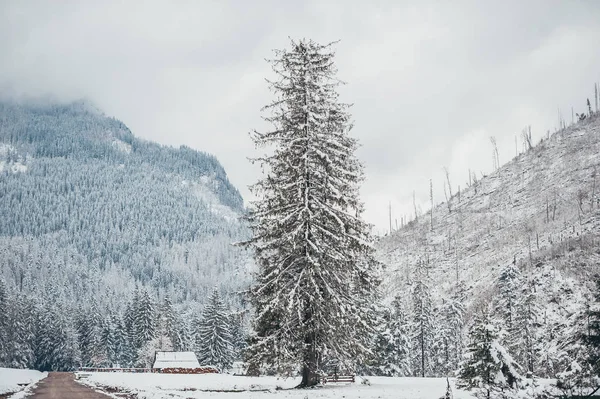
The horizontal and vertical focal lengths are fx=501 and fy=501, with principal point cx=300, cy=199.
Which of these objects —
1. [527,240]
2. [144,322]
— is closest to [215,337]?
[144,322]

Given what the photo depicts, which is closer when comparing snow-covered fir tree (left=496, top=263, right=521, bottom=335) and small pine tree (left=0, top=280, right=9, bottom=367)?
snow-covered fir tree (left=496, top=263, right=521, bottom=335)

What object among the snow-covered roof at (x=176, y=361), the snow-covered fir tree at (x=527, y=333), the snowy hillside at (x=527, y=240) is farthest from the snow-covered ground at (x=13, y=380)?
the snowy hillside at (x=527, y=240)

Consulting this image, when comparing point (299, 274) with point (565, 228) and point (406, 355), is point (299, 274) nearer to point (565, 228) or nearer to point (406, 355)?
point (406, 355)

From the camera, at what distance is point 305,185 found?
23.4 m

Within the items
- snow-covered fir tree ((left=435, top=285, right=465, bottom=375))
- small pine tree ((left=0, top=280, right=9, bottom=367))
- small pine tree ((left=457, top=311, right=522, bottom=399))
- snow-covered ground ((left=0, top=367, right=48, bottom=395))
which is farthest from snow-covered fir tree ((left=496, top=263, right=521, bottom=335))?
small pine tree ((left=0, top=280, right=9, bottom=367))

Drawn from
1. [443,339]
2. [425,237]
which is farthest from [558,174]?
[443,339]

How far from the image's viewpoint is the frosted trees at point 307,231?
890 inches

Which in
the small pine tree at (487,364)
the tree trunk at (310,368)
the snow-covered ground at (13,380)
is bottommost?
the snow-covered ground at (13,380)

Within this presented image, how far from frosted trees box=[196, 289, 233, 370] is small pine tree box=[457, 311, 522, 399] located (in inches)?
2563

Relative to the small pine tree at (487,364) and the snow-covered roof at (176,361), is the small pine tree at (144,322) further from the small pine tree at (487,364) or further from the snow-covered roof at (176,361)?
the small pine tree at (487,364)

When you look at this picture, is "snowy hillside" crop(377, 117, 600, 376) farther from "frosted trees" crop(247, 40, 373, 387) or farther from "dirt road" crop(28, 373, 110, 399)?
"dirt road" crop(28, 373, 110, 399)

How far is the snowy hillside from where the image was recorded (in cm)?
9950

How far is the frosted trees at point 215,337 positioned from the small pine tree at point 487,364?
2563 inches

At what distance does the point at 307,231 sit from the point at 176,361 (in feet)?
170
